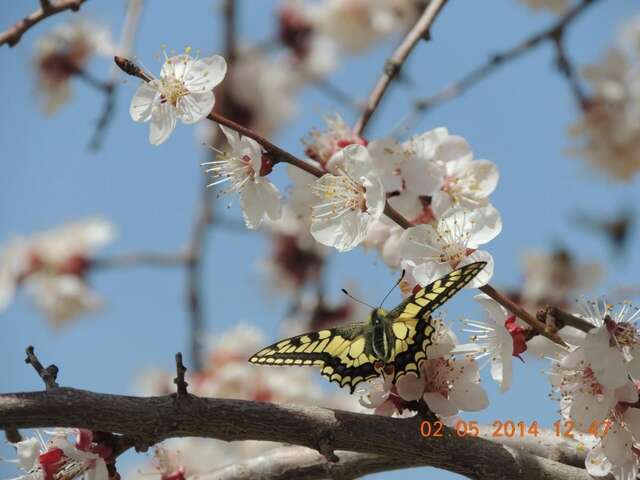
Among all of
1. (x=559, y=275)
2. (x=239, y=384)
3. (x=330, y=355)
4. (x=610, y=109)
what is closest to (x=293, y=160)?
(x=330, y=355)

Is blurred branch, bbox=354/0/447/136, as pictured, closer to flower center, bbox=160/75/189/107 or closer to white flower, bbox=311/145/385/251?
white flower, bbox=311/145/385/251

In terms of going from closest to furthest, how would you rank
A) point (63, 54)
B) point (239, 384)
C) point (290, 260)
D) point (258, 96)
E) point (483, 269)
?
point (483, 269), point (239, 384), point (63, 54), point (290, 260), point (258, 96)

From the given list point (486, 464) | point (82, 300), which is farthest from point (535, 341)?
point (82, 300)

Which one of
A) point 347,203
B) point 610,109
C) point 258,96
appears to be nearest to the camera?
point 347,203

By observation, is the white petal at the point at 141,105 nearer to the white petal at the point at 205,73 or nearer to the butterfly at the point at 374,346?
the white petal at the point at 205,73

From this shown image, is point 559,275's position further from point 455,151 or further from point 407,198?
point 407,198

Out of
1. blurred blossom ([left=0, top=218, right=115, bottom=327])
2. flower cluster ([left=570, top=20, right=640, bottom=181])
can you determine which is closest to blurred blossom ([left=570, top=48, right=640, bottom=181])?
flower cluster ([left=570, top=20, right=640, bottom=181])
